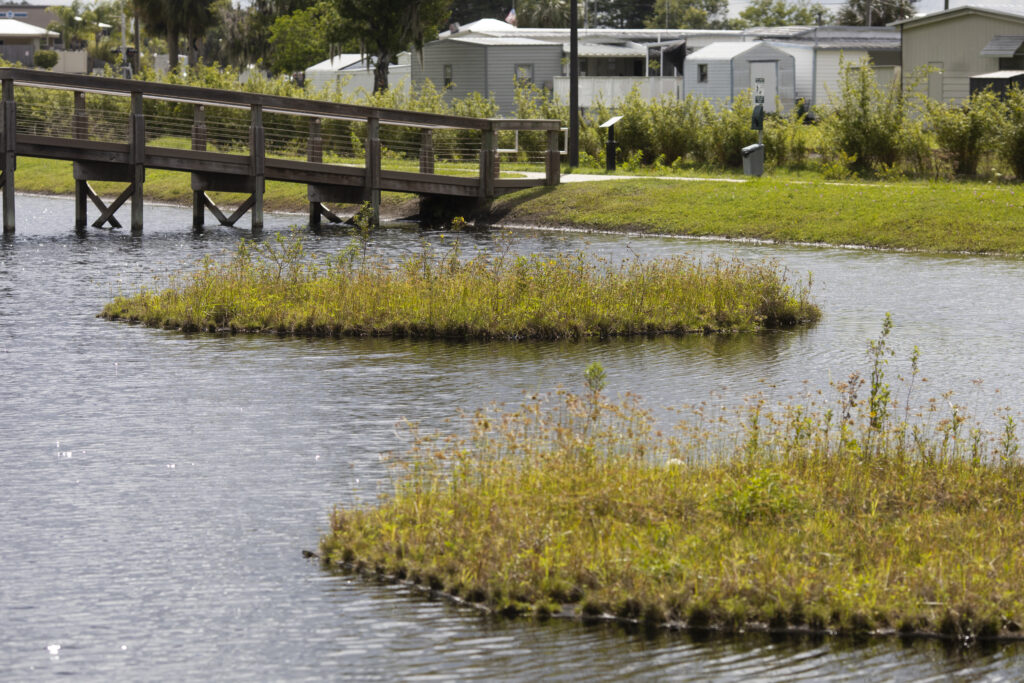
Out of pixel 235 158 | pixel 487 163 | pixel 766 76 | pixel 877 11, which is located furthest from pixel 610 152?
pixel 877 11

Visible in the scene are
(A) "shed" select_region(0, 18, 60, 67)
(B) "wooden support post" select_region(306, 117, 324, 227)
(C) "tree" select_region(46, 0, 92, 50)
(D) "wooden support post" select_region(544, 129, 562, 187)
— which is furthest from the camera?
(C) "tree" select_region(46, 0, 92, 50)

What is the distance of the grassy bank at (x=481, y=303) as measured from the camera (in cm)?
1933

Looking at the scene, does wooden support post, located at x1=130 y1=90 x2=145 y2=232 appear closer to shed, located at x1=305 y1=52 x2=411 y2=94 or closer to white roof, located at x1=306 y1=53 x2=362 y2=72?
shed, located at x1=305 y1=52 x2=411 y2=94

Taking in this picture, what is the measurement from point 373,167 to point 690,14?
333 ft

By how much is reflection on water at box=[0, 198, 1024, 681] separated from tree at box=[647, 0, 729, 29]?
109 metres

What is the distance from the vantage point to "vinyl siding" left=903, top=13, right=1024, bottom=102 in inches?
2062

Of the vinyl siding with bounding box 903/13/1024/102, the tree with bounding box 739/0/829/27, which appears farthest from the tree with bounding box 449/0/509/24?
the vinyl siding with bounding box 903/13/1024/102

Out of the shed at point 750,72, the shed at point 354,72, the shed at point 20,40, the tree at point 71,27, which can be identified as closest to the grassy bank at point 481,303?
the shed at point 750,72

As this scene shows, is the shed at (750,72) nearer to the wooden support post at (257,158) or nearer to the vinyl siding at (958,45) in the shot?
the vinyl siding at (958,45)

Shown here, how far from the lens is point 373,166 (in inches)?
1372

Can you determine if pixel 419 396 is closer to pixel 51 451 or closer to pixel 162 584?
pixel 51 451

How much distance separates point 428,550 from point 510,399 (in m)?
5.63

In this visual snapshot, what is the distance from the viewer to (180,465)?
1212cm

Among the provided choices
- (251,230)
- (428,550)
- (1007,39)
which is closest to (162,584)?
(428,550)
